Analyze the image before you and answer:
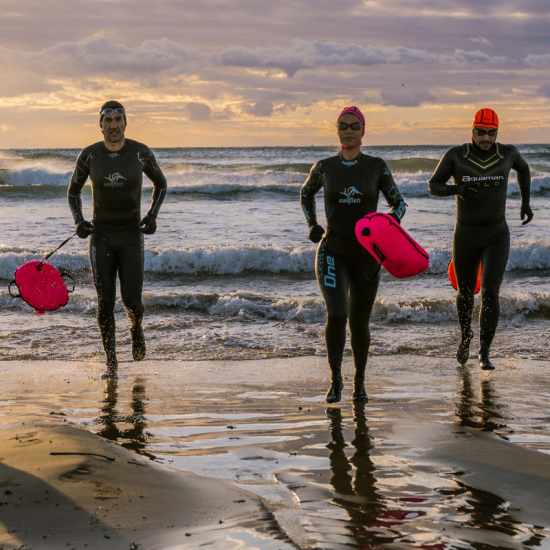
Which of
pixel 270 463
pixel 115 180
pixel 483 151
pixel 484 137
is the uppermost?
pixel 484 137

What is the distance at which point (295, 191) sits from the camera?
1055 inches

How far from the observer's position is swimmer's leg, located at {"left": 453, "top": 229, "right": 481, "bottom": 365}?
635cm

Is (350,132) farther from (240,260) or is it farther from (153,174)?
(240,260)

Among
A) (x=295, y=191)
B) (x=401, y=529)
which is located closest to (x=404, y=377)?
(x=401, y=529)

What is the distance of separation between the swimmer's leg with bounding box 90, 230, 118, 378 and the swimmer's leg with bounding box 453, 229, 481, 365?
3.21 metres

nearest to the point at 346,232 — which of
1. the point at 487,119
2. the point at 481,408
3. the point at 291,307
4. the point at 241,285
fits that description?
the point at 481,408

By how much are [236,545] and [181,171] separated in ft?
109

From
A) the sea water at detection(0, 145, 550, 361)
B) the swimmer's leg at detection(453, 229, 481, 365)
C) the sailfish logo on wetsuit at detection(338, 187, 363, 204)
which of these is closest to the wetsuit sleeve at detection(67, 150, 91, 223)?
the sea water at detection(0, 145, 550, 361)

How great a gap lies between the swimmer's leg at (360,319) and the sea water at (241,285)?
2.10 meters

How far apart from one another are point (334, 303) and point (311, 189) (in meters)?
0.96

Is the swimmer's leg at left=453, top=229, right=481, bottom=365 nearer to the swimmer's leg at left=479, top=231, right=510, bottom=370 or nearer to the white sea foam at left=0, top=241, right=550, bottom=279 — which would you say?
the swimmer's leg at left=479, top=231, right=510, bottom=370

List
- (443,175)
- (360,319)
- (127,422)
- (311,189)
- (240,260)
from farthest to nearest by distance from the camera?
(240,260) → (443,175) → (311,189) → (360,319) → (127,422)

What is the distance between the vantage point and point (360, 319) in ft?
17.1

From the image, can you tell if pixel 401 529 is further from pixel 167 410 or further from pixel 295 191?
pixel 295 191
